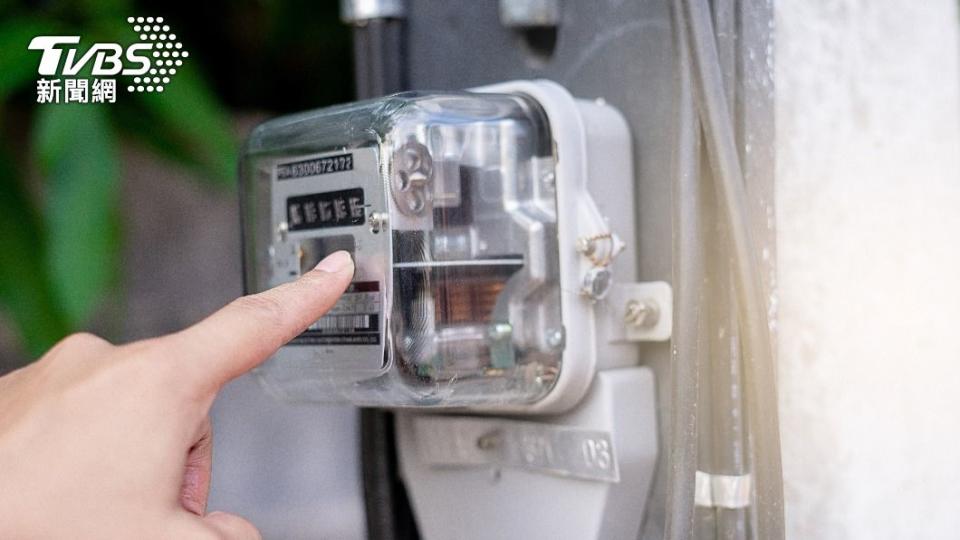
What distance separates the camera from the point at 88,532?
0.51 metres

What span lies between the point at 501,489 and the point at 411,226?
0.22 m

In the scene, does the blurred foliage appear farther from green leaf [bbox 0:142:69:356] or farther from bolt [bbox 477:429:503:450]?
bolt [bbox 477:429:503:450]

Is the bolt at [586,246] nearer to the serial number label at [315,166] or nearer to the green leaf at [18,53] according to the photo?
the serial number label at [315,166]

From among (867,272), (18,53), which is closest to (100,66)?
(18,53)

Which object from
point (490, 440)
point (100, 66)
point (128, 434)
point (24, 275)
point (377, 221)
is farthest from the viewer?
point (24, 275)

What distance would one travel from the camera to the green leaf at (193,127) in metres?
1.30

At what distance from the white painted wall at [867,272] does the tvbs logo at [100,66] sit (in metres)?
0.76

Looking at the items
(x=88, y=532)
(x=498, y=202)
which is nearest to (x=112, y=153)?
(x=498, y=202)

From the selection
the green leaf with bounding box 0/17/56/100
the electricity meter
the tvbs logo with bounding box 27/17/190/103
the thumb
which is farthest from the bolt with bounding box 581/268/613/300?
the green leaf with bounding box 0/17/56/100

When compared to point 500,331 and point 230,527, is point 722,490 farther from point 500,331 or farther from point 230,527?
point 230,527

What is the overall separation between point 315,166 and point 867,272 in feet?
1.19

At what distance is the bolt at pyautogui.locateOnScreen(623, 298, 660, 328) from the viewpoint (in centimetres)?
69

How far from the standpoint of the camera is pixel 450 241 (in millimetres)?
661

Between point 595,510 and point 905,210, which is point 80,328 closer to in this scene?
point 595,510
